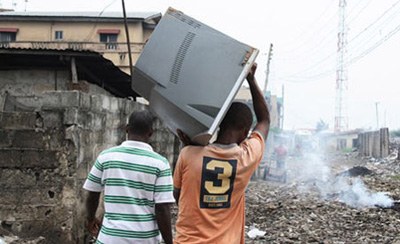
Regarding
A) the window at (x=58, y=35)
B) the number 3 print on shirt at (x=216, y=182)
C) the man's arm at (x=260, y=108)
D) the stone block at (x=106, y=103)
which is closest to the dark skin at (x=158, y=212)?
the number 3 print on shirt at (x=216, y=182)

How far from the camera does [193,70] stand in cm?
186

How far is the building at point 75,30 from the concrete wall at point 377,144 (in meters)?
14.3

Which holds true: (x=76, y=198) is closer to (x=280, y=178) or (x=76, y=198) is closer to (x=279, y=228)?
(x=279, y=228)

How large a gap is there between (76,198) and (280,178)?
1162 centimetres

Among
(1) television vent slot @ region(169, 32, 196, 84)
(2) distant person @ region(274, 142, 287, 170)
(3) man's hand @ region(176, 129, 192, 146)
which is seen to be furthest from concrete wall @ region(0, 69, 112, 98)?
(2) distant person @ region(274, 142, 287, 170)

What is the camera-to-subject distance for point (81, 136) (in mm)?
4797

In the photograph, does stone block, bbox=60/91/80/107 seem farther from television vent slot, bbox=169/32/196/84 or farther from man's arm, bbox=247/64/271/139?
television vent slot, bbox=169/32/196/84

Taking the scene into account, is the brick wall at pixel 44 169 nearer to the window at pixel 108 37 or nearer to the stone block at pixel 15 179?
the stone block at pixel 15 179

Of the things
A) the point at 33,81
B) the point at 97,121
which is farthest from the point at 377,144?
the point at 97,121

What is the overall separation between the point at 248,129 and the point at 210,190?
0.41 metres

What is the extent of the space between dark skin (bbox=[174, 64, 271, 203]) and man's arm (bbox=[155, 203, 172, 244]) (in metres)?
0.23

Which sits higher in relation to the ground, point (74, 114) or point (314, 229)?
point (74, 114)

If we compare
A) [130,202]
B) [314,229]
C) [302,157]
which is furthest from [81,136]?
[302,157]

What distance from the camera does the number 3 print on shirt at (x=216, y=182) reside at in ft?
6.51
